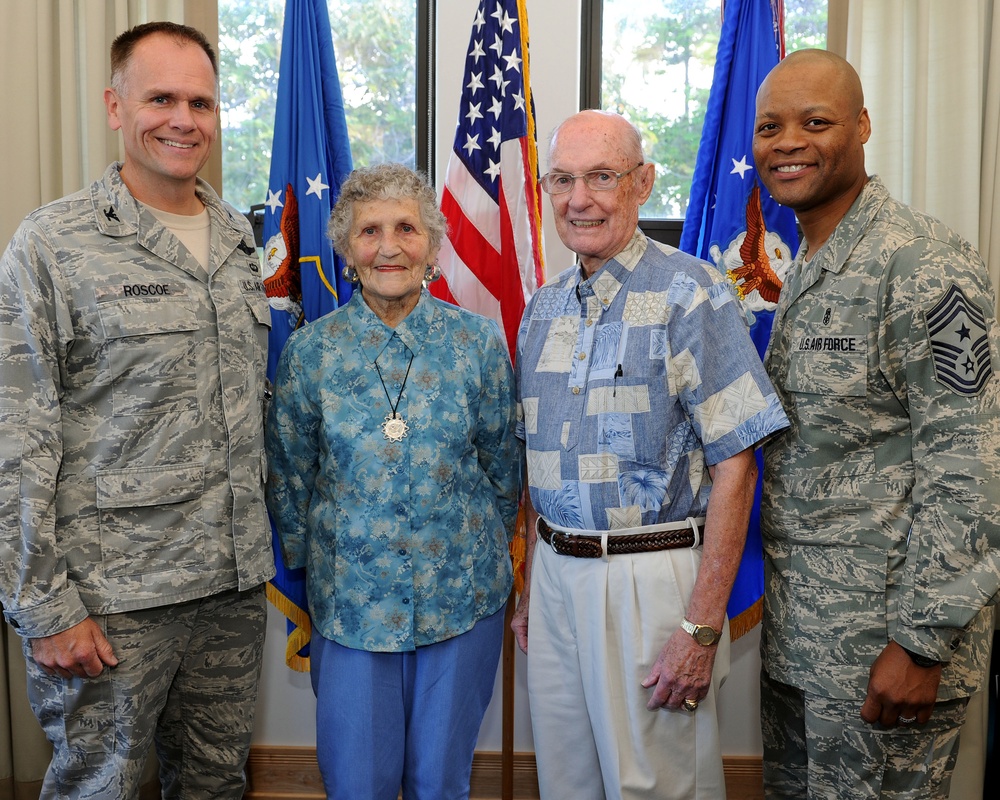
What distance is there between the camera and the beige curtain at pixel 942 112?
2477mm

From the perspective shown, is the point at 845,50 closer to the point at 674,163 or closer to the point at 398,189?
A: the point at 674,163

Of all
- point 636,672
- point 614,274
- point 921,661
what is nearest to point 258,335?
point 614,274

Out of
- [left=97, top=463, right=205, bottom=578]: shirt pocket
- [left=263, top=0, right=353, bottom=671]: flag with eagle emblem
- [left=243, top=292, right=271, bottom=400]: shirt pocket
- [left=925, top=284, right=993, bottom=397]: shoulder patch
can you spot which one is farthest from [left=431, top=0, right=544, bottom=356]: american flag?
[left=925, top=284, right=993, bottom=397]: shoulder patch

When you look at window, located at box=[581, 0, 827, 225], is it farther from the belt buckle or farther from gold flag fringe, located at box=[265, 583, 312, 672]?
gold flag fringe, located at box=[265, 583, 312, 672]

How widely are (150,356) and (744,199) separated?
5.52ft

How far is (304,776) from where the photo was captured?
2.95 m

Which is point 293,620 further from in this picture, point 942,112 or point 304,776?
point 942,112

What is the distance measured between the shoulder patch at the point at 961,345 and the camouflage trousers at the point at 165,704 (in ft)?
4.81

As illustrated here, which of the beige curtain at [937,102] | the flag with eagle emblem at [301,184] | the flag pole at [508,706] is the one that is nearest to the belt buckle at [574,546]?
the flag pole at [508,706]

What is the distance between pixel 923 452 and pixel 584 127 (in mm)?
900

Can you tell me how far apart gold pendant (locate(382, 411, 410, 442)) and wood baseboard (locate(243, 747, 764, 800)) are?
1687 mm

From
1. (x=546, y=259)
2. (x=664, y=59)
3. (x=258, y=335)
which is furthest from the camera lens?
(x=664, y=59)

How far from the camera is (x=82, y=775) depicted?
65.6 inches

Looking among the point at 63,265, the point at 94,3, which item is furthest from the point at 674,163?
the point at 63,265
